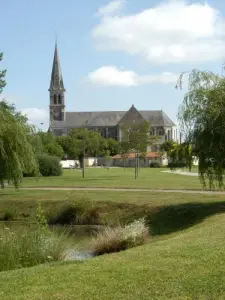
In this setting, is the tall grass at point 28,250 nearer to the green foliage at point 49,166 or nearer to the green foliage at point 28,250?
the green foliage at point 28,250

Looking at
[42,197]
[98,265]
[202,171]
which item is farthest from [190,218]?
[98,265]

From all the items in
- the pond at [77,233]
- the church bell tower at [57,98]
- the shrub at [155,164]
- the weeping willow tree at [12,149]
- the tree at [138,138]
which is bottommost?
the pond at [77,233]

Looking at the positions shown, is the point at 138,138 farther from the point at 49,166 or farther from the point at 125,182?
the point at 125,182

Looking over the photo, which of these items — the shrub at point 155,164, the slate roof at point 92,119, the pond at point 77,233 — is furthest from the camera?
the slate roof at point 92,119

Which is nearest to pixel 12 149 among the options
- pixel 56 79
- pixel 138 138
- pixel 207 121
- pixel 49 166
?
pixel 207 121

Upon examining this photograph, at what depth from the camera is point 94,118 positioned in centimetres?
18400

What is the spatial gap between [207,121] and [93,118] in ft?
528

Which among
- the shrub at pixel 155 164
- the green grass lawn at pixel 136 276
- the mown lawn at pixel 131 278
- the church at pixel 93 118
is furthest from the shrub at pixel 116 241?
the church at pixel 93 118

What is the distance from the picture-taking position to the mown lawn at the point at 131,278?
8812 millimetres

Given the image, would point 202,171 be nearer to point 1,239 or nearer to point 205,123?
point 205,123

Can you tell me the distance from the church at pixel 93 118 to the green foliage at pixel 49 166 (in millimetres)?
106020

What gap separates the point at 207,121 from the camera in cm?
2366

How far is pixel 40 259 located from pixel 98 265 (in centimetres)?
318

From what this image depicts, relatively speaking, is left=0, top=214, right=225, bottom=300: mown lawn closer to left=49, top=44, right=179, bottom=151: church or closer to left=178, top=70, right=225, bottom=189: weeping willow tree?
left=178, top=70, right=225, bottom=189: weeping willow tree
